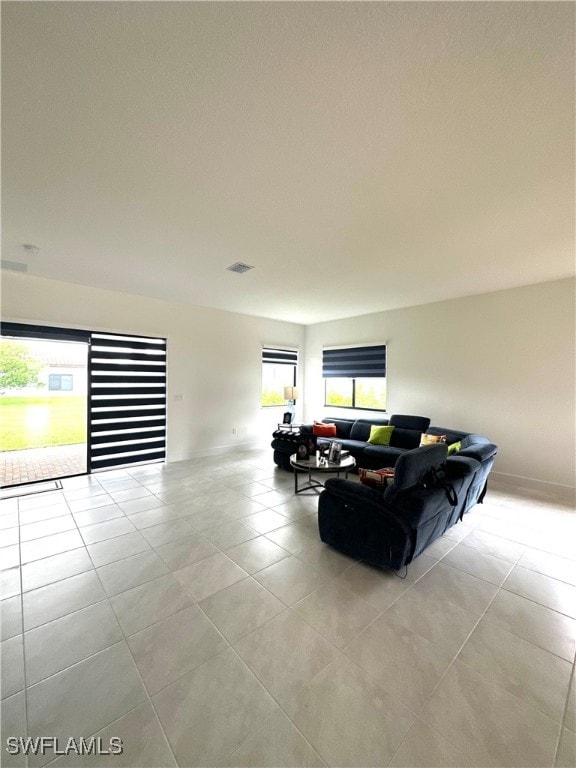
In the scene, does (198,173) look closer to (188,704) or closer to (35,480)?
(188,704)

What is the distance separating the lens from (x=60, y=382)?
5.07 metres

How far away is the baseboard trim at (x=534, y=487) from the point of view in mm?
4160

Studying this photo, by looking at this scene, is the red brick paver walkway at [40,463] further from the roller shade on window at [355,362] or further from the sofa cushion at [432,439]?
the sofa cushion at [432,439]

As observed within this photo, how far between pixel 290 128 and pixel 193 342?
15.3ft

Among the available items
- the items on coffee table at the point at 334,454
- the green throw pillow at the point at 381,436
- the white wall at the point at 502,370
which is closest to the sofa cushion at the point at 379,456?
the green throw pillow at the point at 381,436

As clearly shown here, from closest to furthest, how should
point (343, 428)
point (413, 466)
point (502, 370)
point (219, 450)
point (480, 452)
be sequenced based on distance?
point (413, 466) < point (480, 452) < point (502, 370) < point (343, 428) < point (219, 450)

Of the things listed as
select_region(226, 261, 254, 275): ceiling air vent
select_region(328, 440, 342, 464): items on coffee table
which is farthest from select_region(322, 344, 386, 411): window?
select_region(226, 261, 254, 275): ceiling air vent

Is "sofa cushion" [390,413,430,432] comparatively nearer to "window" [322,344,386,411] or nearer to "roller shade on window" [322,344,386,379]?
"window" [322,344,386,411]

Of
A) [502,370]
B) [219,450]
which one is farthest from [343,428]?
[502,370]

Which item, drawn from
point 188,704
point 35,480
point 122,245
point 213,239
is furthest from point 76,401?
point 188,704

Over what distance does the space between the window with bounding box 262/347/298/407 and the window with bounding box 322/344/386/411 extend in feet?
2.78

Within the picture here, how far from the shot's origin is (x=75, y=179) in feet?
7.18

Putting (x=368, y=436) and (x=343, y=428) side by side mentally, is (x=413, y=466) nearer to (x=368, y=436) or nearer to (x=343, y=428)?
(x=368, y=436)

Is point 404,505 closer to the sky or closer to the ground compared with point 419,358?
closer to the ground
